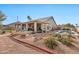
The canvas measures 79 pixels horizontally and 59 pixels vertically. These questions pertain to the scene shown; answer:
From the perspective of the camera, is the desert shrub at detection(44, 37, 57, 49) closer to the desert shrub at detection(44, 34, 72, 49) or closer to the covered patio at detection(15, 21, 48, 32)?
the desert shrub at detection(44, 34, 72, 49)

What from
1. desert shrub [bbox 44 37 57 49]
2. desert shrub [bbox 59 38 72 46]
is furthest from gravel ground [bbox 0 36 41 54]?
desert shrub [bbox 59 38 72 46]

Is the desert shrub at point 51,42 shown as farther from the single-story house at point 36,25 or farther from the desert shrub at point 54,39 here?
the single-story house at point 36,25

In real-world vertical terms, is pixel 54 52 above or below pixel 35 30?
below

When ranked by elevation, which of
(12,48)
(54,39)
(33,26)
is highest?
(33,26)

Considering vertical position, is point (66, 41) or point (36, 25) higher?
point (36, 25)

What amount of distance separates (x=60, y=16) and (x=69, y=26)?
16 cm

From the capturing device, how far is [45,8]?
14.1 feet

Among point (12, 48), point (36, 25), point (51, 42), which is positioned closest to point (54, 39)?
point (51, 42)

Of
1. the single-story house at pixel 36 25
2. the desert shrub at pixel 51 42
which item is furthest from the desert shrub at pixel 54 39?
the single-story house at pixel 36 25

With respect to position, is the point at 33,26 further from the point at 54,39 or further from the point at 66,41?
the point at 66,41
